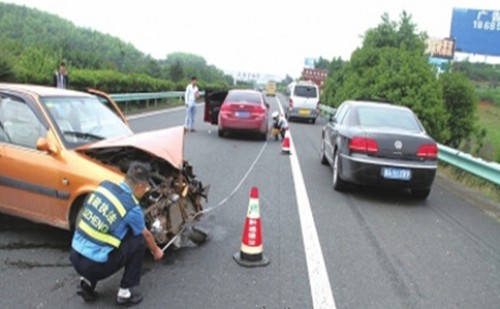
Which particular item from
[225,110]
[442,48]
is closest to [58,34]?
[442,48]

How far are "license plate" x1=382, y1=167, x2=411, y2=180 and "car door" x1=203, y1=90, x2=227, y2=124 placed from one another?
412 inches

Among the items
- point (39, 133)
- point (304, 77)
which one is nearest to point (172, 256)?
point (39, 133)

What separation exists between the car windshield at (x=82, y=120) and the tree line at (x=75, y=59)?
12045mm

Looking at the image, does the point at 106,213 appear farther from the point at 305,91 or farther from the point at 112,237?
the point at 305,91

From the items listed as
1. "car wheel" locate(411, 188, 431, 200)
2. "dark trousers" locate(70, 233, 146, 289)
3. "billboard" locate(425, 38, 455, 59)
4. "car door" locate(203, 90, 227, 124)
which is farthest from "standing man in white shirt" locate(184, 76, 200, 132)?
"billboard" locate(425, 38, 455, 59)

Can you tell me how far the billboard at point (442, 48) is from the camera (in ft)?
99.1

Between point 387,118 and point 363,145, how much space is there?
3.95 feet

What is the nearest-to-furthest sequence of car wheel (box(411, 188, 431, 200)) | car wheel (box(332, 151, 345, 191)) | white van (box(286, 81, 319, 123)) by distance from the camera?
car wheel (box(411, 188, 431, 200)), car wheel (box(332, 151, 345, 191)), white van (box(286, 81, 319, 123))

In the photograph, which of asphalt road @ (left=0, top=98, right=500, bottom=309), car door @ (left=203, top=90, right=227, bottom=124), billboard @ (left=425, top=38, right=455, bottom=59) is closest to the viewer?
asphalt road @ (left=0, top=98, right=500, bottom=309)

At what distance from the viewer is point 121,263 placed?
3.98 meters

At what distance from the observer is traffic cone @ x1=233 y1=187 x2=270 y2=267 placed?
5.02 m

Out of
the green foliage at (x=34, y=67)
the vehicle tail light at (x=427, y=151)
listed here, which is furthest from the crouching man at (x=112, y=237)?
the green foliage at (x=34, y=67)

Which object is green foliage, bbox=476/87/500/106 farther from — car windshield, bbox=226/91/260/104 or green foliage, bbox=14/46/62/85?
green foliage, bbox=14/46/62/85

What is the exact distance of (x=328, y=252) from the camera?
18.1 ft
